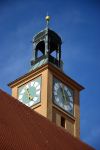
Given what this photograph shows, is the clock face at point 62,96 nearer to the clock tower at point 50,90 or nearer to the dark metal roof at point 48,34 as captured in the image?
the clock tower at point 50,90

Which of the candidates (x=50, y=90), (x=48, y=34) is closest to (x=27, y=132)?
(x=50, y=90)

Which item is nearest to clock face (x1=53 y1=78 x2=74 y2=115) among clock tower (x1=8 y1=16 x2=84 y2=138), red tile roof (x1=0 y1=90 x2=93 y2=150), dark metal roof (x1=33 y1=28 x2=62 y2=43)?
clock tower (x1=8 y1=16 x2=84 y2=138)

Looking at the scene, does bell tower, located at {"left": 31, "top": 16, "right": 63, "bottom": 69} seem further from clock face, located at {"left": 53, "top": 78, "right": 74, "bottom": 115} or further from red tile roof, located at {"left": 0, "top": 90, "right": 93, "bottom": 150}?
red tile roof, located at {"left": 0, "top": 90, "right": 93, "bottom": 150}

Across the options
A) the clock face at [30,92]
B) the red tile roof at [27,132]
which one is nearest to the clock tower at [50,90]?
the clock face at [30,92]

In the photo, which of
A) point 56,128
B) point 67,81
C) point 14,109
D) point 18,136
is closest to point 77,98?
point 67,81

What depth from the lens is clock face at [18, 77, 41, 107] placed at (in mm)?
35516

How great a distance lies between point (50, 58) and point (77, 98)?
2.71 m

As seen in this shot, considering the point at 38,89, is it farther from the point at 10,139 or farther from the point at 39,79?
the point at 10,139

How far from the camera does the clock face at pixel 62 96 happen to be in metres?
35.4

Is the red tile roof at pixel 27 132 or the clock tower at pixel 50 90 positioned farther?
the clock tower at pixel 50 90

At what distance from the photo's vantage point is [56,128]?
30203mm

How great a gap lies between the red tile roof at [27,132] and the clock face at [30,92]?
17.3 ft

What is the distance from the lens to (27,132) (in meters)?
26.2

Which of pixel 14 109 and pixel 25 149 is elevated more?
pixel 14 109
